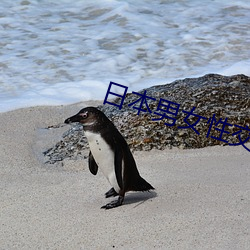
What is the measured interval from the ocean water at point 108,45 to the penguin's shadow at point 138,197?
2505mm

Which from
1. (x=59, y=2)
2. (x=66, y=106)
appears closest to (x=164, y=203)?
(x=66, y=106)

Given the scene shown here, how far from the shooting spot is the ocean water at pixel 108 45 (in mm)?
6961

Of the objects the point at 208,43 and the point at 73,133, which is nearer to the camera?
the point at 73,133

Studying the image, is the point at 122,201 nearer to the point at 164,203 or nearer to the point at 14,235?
the point at 164,203

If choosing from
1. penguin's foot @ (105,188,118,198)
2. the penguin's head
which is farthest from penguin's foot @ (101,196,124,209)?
the penguin's head

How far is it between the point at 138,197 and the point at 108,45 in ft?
16.3

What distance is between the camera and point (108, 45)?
8508 millimetres

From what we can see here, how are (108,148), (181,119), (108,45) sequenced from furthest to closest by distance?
1. (108,45)
2. (181,119)
3. (108,148)

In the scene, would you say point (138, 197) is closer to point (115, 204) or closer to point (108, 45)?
point (115, 204)

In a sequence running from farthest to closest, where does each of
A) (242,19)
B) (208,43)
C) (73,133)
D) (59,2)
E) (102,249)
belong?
(59,2) < (242,19) < (208,43) < (73,133) < (102,249)

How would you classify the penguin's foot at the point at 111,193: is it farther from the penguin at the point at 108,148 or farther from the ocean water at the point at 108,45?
the ocean water at the point at 108,45

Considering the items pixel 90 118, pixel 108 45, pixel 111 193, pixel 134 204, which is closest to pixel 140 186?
pixel 134 204

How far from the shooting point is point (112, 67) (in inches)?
299

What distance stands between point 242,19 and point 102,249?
272 inches
